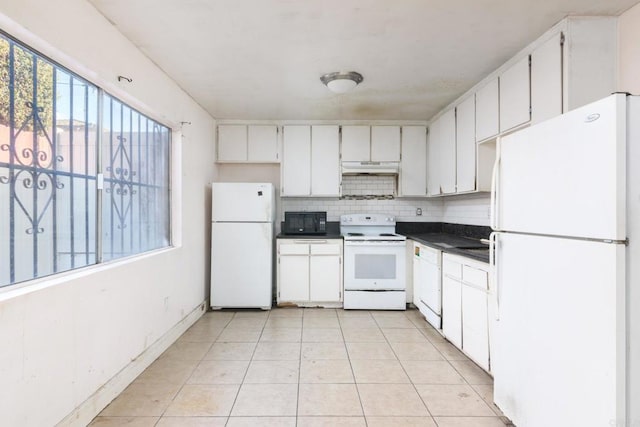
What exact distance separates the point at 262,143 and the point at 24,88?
285 cm

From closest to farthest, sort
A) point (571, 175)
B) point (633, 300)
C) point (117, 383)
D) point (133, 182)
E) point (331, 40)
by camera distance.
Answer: point (633, 300) < point (571, 175) < point (117, 383) < point (331, 40) < point (133, 182)

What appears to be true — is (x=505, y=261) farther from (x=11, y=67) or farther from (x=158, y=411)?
(x=11, y=67)

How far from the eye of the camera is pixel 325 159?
4312 millimetres

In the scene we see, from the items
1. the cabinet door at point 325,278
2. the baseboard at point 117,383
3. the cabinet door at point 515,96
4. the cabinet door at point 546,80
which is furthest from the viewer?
the cabinet door at point 325,278

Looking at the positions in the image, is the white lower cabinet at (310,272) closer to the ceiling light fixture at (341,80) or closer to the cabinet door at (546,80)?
the ceiling light fixture at (341,80)

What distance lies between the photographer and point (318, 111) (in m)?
3.94

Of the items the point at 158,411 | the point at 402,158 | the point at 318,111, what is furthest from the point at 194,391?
the point at 402,158

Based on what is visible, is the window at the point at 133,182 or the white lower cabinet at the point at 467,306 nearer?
the window at the point at 133,182

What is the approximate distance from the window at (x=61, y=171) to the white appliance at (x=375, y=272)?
7.55 ft

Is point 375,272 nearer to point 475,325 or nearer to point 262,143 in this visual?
point 475,325

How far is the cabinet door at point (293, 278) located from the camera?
4.09 metres

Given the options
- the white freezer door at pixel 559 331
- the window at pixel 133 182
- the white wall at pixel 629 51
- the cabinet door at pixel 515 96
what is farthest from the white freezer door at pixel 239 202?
the white wall at pixel 629 51

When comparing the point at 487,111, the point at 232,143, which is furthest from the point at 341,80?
the point at 232,143

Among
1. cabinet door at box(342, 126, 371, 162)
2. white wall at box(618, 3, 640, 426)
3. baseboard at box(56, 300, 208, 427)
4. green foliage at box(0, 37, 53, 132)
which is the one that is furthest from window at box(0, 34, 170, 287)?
white wall at box(618, 3, 640, 426)
